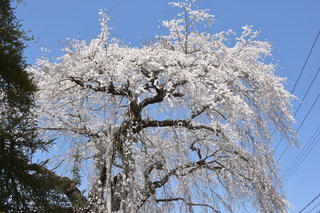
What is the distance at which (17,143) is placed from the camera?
477 centimetres

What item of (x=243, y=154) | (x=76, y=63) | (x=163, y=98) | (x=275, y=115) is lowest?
(x=243, y=154)

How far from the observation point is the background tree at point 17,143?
4.54 metres

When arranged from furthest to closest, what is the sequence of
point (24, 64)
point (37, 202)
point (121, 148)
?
point (121, 148) < point (24, 64) < point (37, 202)

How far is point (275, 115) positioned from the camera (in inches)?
247

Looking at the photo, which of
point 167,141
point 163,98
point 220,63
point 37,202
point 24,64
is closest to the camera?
point 37,202

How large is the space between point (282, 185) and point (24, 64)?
477cm

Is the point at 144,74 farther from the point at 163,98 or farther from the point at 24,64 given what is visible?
the point at 24,64

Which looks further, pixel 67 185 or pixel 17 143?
pixel 67 185

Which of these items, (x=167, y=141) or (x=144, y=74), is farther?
(x=167, y=141)

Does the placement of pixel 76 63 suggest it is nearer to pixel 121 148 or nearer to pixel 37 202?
pixel 121 148

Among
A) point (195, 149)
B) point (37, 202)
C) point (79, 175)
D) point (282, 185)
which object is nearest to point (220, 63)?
point (195, 149)

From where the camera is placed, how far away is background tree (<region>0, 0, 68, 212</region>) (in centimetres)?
454

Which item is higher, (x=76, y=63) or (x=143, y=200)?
(x=76, y=63)

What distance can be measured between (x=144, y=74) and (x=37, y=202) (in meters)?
2.75
